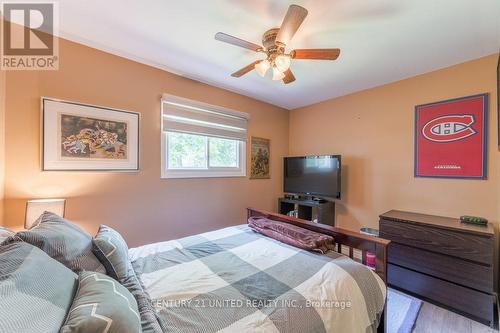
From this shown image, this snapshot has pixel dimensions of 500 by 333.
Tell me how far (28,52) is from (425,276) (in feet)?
13.7

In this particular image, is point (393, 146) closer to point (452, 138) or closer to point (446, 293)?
point (452, 138)

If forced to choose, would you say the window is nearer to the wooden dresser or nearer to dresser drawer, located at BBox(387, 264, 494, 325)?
the wooden dresser

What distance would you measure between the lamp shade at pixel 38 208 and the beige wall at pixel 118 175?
0.23 metres

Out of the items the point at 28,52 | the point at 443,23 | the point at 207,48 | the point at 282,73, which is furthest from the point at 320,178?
the point at 28,52

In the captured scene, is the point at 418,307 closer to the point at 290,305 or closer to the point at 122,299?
the point at 290,305

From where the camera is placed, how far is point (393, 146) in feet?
8.84

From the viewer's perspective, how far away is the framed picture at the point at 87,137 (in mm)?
1839

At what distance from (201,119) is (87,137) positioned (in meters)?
1.25

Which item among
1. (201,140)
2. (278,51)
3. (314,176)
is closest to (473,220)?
(314,176)

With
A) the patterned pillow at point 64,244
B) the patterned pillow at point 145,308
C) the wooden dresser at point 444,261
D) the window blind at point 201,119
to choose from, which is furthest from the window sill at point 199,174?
the wooden dresser at point 444,261

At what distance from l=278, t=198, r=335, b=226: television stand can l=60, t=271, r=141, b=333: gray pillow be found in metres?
2.70

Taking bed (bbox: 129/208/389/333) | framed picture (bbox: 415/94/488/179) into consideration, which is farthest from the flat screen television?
bed (bbox: 129/208/389/333)

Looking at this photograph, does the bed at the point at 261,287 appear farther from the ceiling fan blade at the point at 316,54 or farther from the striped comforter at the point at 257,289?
the ceiling fan blade at the point at 316,54

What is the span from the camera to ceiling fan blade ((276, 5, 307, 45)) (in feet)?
4.16
